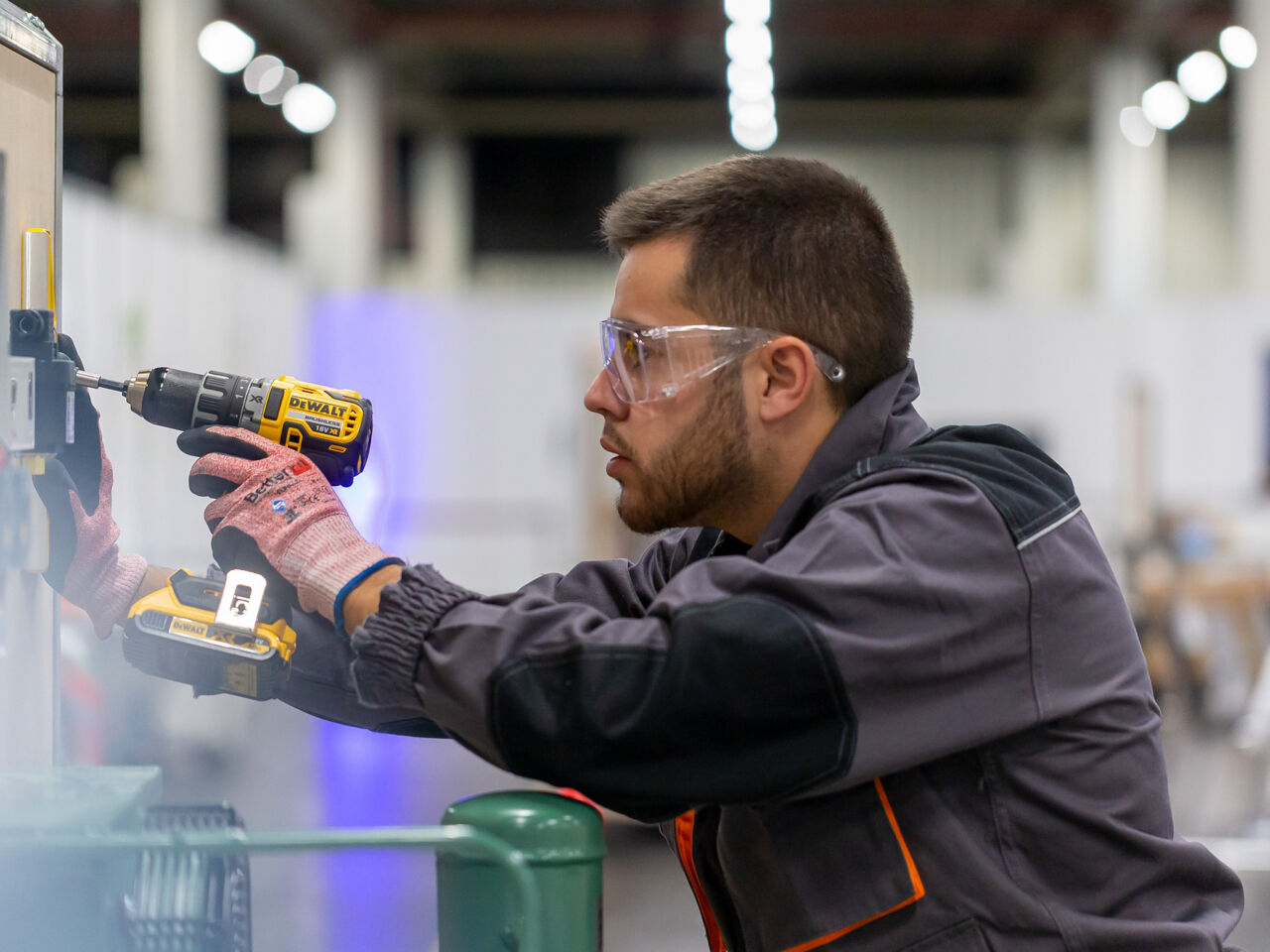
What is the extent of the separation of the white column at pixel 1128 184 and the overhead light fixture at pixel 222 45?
22.2 feet

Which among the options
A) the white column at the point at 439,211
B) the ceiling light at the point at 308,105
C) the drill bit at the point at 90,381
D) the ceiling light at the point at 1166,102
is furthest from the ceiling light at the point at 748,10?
the drill bit at the point at 90,381

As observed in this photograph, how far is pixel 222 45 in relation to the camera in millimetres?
7902

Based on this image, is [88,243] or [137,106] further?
[137,106]

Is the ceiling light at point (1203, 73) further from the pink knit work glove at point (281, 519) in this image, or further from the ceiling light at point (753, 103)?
the pink knit work glove at point (281, 519)

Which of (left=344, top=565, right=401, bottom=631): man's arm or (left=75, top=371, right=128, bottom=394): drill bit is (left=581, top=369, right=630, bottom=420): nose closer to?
(left=344, top=565, right=401, bottom=631): man's arm

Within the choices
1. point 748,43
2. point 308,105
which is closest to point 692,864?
point 748,43

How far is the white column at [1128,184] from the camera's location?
10.6m

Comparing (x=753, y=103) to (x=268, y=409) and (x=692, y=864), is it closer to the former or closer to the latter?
(x=268, y=409)

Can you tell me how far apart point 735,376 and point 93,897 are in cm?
82

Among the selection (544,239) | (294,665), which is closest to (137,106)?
(544,239)

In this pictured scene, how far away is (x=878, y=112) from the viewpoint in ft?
44.7

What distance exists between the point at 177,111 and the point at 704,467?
23.0 feet

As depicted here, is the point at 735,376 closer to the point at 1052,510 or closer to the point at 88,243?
the point at 1052,510

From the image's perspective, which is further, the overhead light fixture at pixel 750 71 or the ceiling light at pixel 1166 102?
the ceiling light at pixel 1166 102
